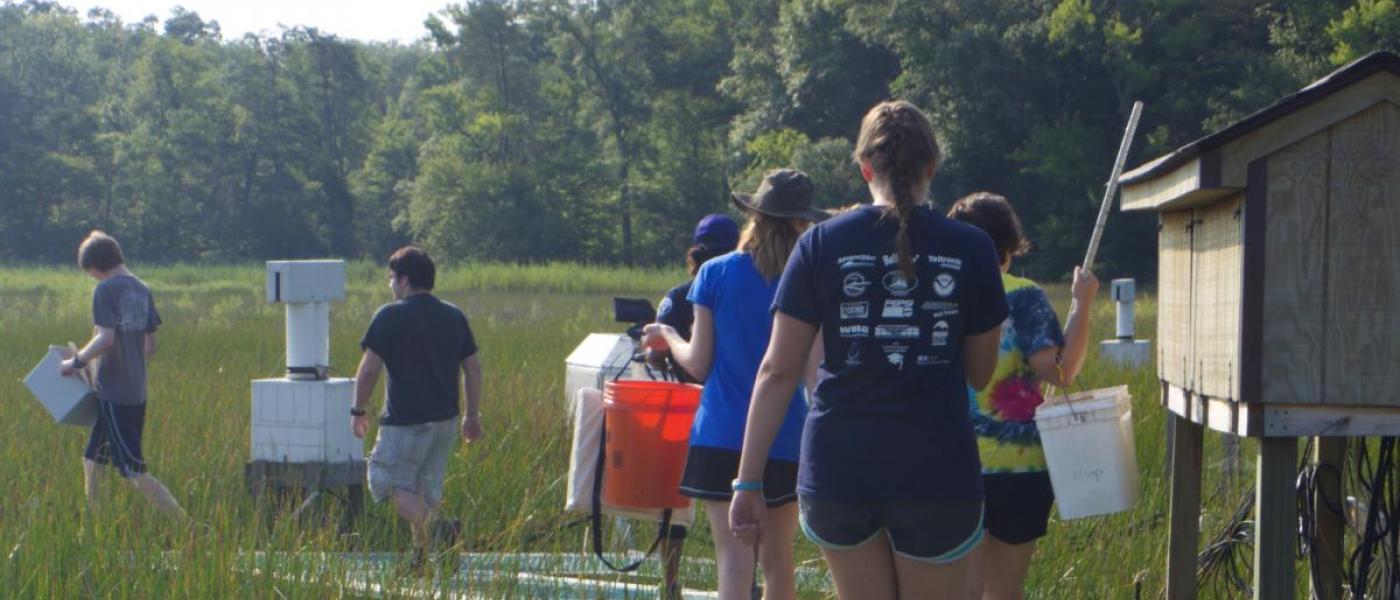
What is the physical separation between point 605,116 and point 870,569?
225ft

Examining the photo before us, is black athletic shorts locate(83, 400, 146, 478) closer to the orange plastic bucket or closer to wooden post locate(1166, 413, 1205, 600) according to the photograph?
the orange plastic bucket

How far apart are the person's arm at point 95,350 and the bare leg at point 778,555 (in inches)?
174

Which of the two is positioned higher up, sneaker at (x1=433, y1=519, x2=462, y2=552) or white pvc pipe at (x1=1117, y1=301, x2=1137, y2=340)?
white pvc pipe at (x1=1117, y1=301, x2=1137, y2=340)

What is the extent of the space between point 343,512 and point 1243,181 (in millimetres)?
4941

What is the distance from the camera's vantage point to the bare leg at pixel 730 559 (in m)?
5.34

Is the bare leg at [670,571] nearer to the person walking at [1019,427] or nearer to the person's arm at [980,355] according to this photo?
the person walking at [1019,427]

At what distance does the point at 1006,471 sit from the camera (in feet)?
16.5

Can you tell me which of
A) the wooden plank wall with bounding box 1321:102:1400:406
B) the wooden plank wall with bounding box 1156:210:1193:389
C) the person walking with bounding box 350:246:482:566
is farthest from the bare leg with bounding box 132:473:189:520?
the wooden plank wall with bounding box 1321:102:1400:406

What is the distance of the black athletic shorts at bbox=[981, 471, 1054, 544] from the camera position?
5.01m

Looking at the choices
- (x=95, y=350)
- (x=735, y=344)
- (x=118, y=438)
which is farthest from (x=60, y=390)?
(x=735, y=344)

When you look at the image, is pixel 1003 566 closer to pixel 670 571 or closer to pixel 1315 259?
pixel 1315 259

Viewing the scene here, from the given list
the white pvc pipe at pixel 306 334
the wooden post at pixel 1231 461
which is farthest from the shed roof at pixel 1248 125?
the white pvc pipe at pixel 306 334

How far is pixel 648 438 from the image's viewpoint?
588cm

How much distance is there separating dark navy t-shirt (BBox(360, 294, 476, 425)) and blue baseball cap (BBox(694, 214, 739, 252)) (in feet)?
5.40
